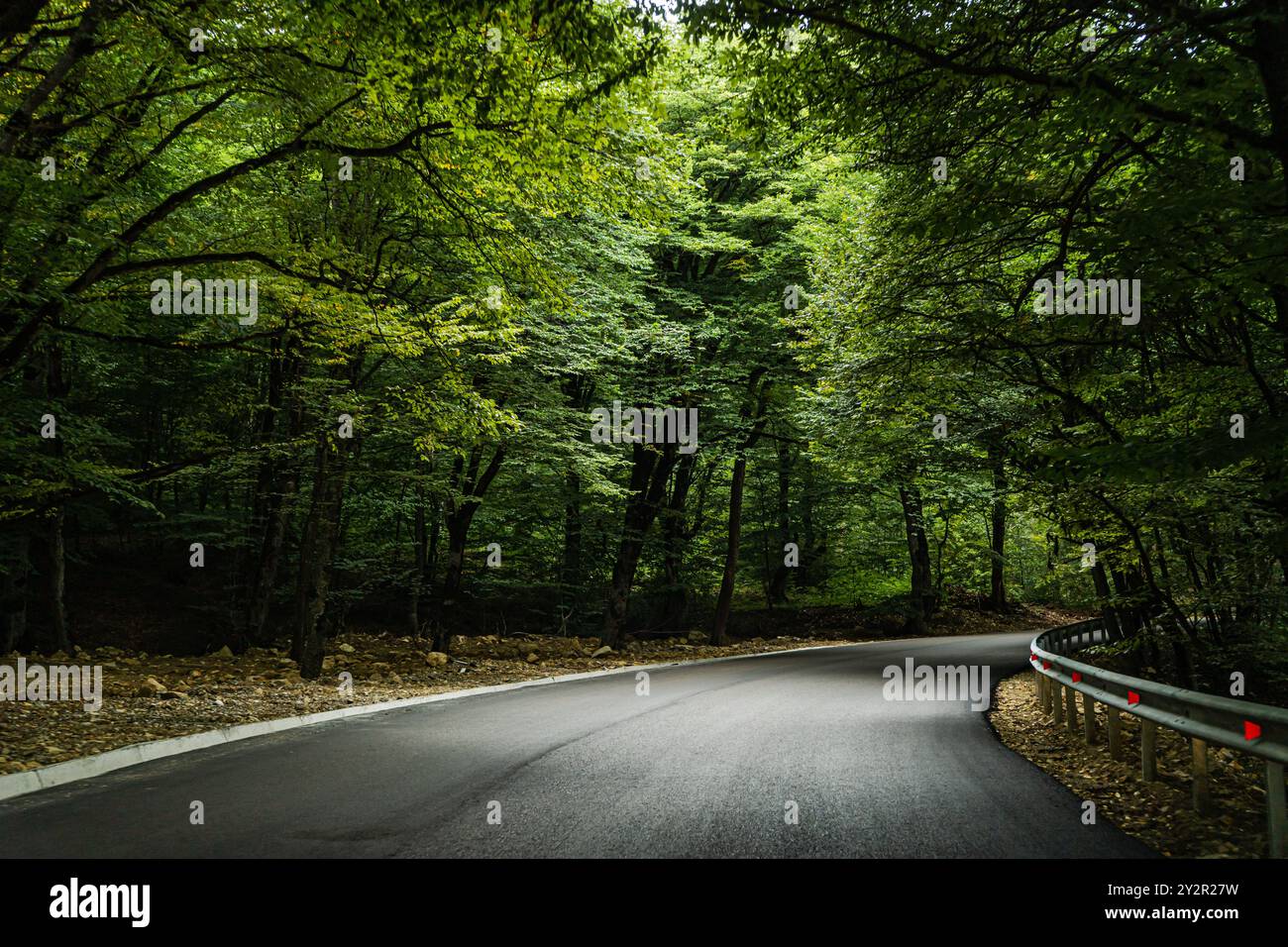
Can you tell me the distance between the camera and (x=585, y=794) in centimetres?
582

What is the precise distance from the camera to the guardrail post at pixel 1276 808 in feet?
13.8

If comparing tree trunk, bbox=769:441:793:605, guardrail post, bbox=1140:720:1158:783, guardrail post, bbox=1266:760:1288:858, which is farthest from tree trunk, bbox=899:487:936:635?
guardrail post, bbox=1266:760:1288:858

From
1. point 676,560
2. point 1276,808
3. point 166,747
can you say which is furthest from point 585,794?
point 676,560

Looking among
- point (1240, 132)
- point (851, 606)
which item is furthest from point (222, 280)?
point (851, 606)

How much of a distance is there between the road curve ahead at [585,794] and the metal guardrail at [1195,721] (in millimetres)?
804

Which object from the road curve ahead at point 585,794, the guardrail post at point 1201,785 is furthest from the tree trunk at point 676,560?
the guardrail post at point 1201,785

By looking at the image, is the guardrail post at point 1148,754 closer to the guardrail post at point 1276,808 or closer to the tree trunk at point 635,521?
the guardrail post at point 1276,808

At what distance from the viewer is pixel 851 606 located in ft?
100

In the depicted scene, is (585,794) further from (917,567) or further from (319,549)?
(917,567)

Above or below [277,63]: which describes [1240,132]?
below

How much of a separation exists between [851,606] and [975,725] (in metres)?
21.5

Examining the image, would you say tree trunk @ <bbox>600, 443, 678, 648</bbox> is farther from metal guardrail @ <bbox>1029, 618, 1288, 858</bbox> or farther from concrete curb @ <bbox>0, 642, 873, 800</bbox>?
metal guardrail @ <bbox>1029, 618, 1288, 858</bbox>
